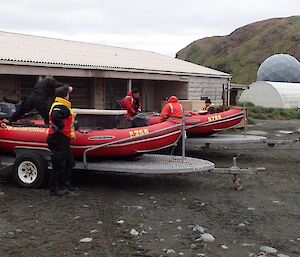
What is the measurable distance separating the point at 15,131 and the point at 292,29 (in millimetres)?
110985

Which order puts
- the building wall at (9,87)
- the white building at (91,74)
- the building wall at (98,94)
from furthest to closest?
the building wall at (98,94)
the building wall at (9,87)
the white building at (91,74)

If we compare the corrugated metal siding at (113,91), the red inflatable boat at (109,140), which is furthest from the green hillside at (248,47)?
the red inflatable boat at (109,140)

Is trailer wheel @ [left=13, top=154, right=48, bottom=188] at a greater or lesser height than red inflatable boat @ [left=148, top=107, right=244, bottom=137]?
lesser

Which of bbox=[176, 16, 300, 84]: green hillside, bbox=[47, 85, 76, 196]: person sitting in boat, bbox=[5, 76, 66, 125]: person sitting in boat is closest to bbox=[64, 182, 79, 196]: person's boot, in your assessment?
bbox=[47, 85, 76, 196]: person sitting in boat

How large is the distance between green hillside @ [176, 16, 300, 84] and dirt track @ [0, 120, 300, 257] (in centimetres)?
8326

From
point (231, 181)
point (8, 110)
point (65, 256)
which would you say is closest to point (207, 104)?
point (231, 181)

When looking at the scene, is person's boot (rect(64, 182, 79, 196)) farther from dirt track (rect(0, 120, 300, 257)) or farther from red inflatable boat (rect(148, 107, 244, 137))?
red inflatable boat (rect(148, 107, 244, 137))

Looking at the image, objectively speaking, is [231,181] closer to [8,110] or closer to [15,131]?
[15,131]

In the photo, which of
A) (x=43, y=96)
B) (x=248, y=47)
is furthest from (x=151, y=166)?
(x=248, y=47)

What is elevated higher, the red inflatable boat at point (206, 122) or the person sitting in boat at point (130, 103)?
the person sitting in boat at point (130, 103)

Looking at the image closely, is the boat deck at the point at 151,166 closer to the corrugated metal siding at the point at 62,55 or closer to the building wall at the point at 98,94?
the corrugated metal siding at the point at 62,55

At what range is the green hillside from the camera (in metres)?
101

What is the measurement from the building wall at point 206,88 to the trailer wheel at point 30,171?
601 inches

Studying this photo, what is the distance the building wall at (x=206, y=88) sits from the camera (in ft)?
75.9
